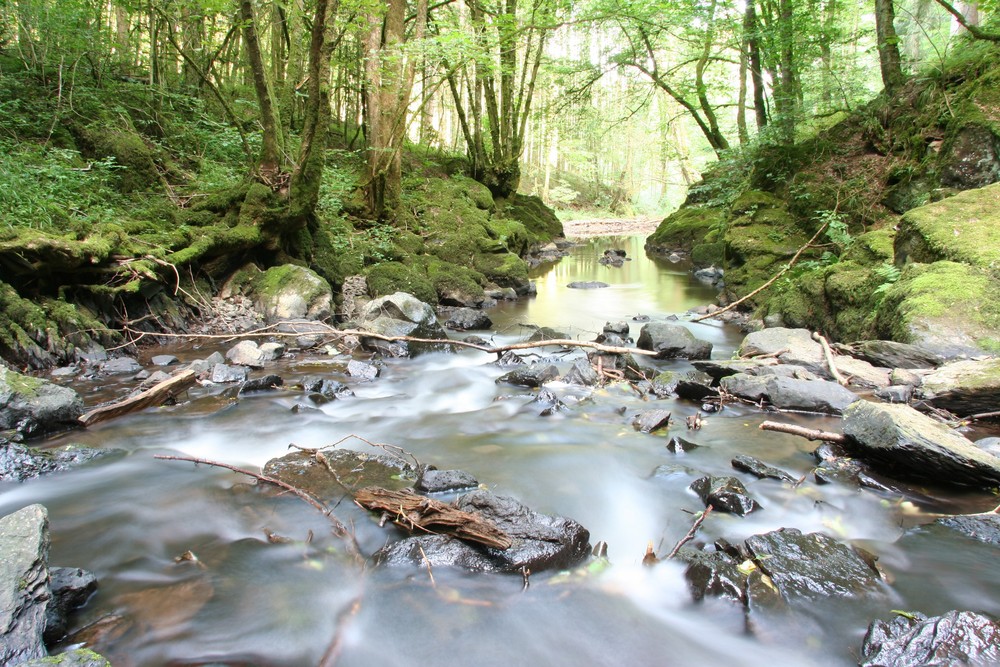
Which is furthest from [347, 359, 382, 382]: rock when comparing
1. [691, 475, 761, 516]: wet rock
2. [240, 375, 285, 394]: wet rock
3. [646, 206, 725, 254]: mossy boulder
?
[646, 206, 725, 254]: mossy boulder

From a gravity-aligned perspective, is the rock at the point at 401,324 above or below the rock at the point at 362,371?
above

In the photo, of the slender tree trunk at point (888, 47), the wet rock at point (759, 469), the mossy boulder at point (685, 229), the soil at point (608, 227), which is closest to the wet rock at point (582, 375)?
the wet rock at point (759, 469)

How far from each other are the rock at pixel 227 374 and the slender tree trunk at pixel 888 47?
11.4 meters

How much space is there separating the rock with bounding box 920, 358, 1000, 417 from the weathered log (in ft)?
23.1

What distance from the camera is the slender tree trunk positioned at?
9.55 m

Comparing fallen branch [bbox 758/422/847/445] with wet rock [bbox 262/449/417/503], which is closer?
wet rock [bbox 262/449/417/503]

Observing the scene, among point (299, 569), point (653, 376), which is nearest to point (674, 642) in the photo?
point (299, 569)

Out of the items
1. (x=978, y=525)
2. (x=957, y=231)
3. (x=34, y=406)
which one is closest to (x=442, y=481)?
(x=978, y=525)

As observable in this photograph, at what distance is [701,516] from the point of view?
3.48 m

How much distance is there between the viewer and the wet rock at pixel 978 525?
3131 mm

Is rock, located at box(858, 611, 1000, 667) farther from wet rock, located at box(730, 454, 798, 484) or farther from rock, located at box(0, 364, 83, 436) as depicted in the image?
rock, located at box(0, 364, 83, 436)

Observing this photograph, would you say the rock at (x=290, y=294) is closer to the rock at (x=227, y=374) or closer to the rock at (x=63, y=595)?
the rock at (x=227, y=374)

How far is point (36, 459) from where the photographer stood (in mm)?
3990

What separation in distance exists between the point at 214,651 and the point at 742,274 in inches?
416
